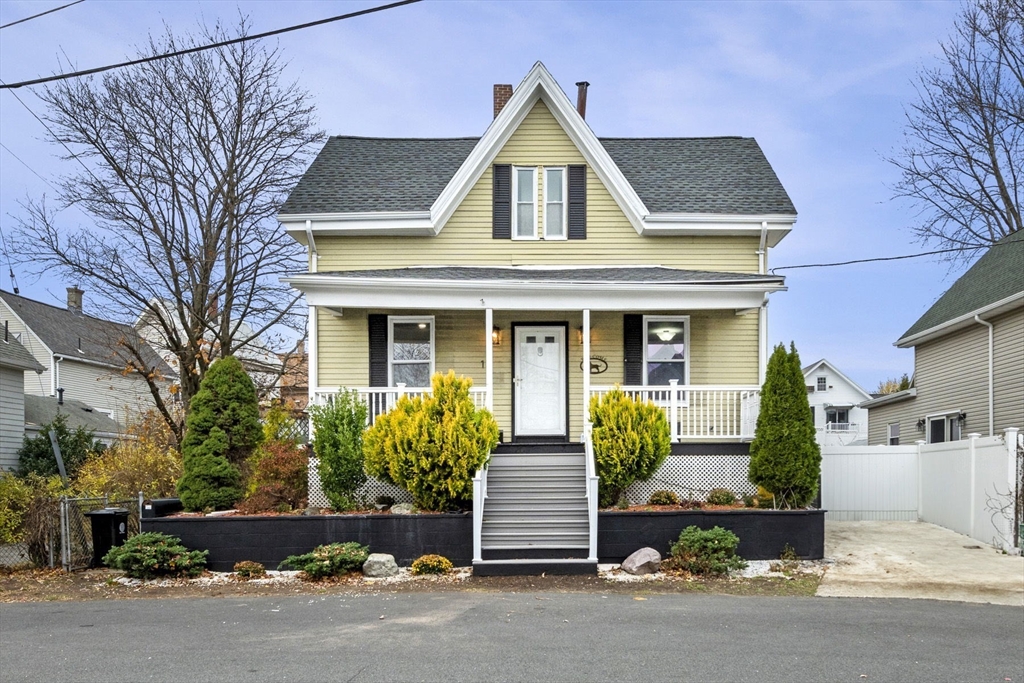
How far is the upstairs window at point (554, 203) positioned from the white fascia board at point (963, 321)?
28.6 ft

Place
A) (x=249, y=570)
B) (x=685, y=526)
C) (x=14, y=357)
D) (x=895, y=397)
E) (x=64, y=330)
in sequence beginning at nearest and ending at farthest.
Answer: (x=249, y=570)
(x=685, y=526)
(x=14, y=357)
(x=895, y=397)
(x=64, y=330)

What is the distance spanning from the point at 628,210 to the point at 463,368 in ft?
14.4

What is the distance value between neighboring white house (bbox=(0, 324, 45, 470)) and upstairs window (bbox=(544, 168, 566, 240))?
1361cm

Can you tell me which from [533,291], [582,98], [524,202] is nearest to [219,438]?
[533,291]

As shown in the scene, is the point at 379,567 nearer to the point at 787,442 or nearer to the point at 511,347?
the point at 511,347

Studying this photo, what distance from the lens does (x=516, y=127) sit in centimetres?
1678

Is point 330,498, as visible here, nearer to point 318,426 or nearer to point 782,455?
point 318,426

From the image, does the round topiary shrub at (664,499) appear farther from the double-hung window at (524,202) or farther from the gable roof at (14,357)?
the gable roof at (14,357)

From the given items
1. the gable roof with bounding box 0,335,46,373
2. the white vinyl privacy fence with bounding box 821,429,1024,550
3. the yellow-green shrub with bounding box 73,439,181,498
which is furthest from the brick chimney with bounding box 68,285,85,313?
the white vinyl privacy fence with bounding box 821,429,1024,550

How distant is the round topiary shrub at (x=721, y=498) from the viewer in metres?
13.8

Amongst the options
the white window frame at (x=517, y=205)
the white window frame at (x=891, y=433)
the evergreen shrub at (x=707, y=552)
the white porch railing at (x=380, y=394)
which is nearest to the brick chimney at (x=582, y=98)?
the white window frame at (x=517, y=205)

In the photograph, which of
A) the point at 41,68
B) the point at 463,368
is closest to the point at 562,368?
the point at 463,368

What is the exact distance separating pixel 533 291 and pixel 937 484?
8131 mm

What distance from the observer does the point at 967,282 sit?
838 inches
